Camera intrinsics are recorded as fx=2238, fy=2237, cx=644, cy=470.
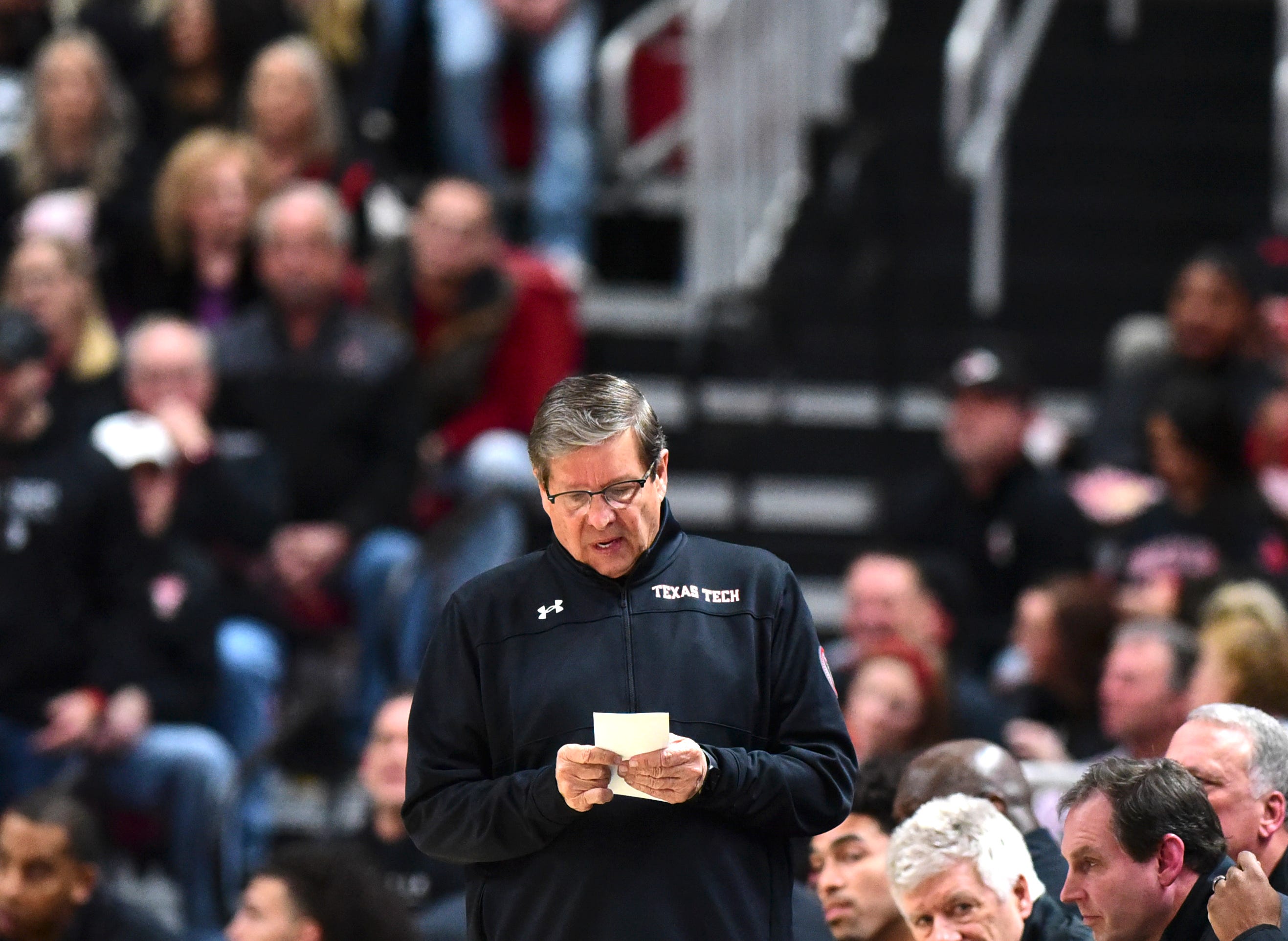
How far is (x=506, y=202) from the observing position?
9.90 metres

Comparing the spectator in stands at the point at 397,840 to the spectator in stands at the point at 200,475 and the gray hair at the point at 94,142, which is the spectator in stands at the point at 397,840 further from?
the gray hair at the point at 94,142

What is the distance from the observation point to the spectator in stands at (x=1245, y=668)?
5832mm

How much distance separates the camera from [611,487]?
12.3 ft

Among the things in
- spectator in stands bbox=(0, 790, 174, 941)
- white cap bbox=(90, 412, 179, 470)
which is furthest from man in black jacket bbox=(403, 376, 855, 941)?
white cap bbox=(90, 412, 179, 470)

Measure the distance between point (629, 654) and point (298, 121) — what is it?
5.44 meters

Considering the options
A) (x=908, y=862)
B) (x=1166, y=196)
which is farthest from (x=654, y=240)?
(x=908, y=862)

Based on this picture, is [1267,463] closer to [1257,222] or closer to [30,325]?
[1257,222]

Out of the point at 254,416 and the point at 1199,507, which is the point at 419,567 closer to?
the point at 254,416

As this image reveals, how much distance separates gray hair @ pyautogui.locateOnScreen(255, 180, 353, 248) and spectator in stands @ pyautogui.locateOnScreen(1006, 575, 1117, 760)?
280 cm

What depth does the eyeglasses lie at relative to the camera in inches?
147

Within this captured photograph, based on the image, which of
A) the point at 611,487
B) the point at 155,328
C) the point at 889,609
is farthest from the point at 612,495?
the point at 155,328

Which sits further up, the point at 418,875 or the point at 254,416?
the point at 254,416

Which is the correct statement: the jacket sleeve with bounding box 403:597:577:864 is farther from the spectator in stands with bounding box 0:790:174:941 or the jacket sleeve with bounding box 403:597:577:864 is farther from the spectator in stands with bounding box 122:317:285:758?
the spectator in stands with bounding box 122:317:285:758

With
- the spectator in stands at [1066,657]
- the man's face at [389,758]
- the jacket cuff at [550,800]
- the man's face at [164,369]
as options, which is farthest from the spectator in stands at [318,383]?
the jacket cuff at [550,800]
